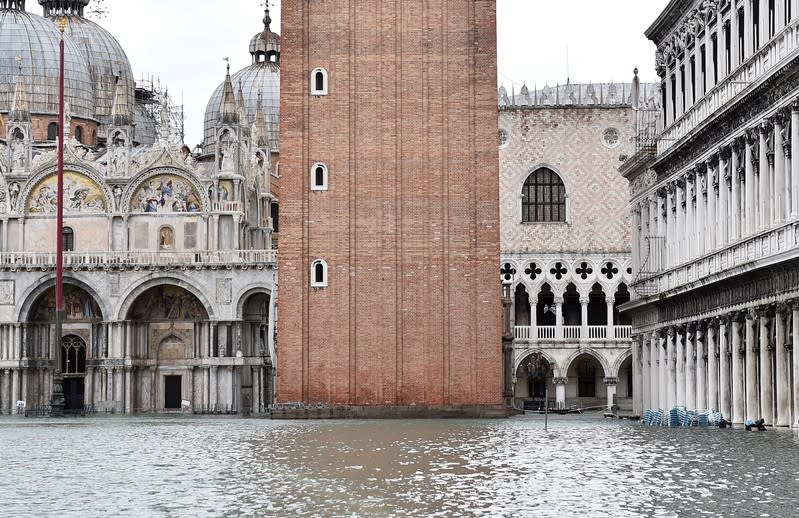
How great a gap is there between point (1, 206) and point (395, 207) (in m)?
26.0

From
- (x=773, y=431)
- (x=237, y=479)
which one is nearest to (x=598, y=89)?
(x=773, y=431)

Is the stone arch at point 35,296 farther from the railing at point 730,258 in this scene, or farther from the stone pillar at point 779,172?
the stone pillar at point 779,172

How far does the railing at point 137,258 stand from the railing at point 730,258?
24088 millimetres

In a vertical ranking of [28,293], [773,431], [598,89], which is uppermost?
[598,89]

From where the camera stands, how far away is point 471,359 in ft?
159

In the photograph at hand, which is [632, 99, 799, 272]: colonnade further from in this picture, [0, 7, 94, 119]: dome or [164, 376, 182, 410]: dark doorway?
[0, 7, 94, 119]: dome

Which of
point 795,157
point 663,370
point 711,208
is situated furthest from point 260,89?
point 795,157

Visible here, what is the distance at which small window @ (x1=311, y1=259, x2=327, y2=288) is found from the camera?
4869 cm

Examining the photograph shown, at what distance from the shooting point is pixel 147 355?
220 ft

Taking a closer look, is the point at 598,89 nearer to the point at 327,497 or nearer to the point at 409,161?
the point at 409,161

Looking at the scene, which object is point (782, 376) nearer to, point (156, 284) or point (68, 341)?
point (156, 284)

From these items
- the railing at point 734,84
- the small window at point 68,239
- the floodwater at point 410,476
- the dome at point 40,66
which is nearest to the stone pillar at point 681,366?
the railing at point 734,84

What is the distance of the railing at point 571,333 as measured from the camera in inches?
2724

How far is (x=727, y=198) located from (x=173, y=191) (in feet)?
120
